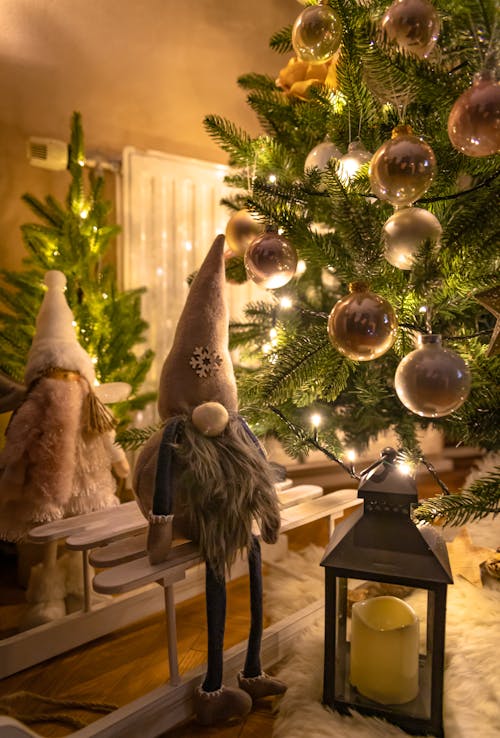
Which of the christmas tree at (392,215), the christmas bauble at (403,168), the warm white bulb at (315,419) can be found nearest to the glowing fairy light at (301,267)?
the christmas tree at (392,215)

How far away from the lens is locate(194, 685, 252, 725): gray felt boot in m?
0.87

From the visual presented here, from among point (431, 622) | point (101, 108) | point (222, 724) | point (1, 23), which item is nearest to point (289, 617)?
point (222, 724)

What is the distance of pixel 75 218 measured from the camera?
1.53 metres

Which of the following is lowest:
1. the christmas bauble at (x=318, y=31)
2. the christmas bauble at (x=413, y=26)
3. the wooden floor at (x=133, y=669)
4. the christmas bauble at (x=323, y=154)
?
the wooden floor at (x=133, y=669)

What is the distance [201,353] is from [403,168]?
375 mm

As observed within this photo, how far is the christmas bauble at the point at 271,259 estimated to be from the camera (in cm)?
82

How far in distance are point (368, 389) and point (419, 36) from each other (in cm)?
57

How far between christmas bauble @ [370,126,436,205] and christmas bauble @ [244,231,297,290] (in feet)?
0.57

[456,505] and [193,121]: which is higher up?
[193,121]

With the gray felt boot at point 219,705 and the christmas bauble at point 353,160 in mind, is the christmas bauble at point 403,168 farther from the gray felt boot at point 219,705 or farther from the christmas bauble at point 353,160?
the gray felt boot at point 219,705

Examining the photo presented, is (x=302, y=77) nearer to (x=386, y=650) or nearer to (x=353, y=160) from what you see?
(x=353, y=160)

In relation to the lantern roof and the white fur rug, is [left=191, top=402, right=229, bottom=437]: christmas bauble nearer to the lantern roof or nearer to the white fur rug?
the lantern roof

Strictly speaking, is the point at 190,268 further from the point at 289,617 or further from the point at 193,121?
the point at 289,617

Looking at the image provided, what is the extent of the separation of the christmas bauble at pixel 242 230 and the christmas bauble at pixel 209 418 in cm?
32
